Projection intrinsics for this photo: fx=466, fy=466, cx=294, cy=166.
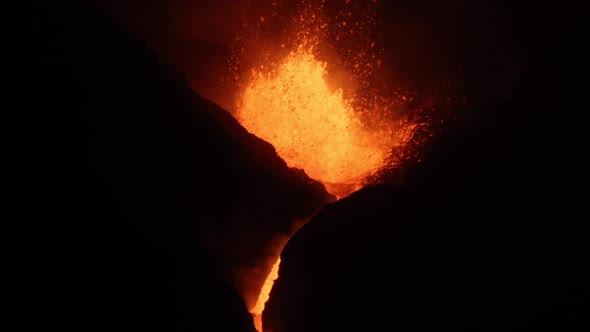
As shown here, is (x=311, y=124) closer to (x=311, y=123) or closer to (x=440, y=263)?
(x=311, y=123)

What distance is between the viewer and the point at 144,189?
5.46m

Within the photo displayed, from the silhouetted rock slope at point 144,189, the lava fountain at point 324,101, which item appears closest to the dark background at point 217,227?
the silhouetted rock slope at point 144,189

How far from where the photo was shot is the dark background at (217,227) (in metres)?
4.47

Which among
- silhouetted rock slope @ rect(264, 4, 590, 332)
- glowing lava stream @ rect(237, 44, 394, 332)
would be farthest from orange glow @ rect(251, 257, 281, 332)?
glowing lava stream @ rect(237, 44, 394, 332)

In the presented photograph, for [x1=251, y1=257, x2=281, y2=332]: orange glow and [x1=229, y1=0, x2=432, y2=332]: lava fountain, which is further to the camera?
[x1=229, y1=0, x2=432, y2=332]: lava fountain

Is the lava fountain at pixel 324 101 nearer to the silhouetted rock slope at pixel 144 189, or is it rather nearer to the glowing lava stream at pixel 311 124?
the glowing lava stream at pixel 311 124

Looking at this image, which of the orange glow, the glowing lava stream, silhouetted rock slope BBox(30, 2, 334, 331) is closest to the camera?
silhouetted rock slope BBox(30, 2, 334, 331)

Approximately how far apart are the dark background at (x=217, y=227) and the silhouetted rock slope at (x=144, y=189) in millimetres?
18

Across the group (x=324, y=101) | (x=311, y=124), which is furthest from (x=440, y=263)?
(x=324, y=101)

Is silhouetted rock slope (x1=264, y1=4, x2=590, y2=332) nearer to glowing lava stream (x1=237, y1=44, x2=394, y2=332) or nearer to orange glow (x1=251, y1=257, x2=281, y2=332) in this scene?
orange glow (x1=251, y1=257, x2=281, y2=332)

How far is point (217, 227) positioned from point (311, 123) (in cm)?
554

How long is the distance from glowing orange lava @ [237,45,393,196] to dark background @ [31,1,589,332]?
10.0 ft

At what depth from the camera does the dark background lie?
14.7ft

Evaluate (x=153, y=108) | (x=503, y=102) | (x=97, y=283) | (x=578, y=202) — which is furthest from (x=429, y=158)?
(x=97, y=283)
